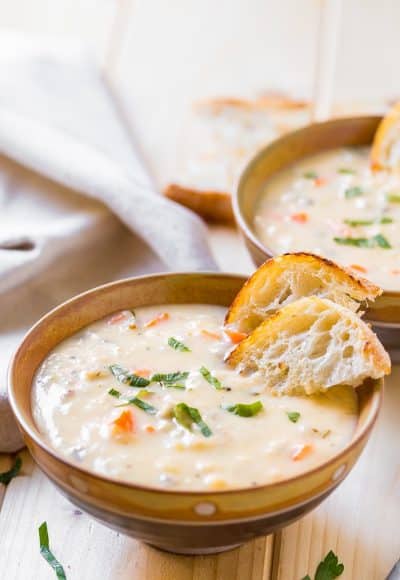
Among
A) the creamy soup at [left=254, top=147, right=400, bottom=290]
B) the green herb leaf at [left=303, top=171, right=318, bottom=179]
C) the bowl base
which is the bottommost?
the bowl base

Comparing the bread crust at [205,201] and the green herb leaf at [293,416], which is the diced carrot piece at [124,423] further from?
the bread crust at [205,201]

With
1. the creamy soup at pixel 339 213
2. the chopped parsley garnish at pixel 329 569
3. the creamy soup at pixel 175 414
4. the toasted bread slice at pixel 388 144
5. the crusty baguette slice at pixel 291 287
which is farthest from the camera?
the toasted bread slice at pixel 388 144

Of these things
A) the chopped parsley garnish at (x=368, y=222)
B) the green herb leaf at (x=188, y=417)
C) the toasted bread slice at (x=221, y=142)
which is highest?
the green herb leaf at (x=188, y=417)

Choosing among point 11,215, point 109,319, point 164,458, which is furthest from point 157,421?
point 11,215

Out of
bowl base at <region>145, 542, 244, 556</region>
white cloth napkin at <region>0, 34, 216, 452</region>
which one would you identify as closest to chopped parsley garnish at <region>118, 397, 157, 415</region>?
bowl base at <region>145, 542, 244, 556</region>

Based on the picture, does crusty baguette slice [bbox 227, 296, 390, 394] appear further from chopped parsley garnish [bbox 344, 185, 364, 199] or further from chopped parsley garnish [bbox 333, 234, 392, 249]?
chopped parsley garnish [bbox 344, 185, 364, 199]

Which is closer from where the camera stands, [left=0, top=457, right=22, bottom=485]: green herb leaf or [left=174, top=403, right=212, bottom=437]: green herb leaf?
[left=174, top=403, right=212, bottom=437]: green herb leaf

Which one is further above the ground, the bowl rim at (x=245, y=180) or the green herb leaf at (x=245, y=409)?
the green herb leaf at (x=245, y=409)

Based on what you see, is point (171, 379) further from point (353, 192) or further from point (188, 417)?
point (353, 192)

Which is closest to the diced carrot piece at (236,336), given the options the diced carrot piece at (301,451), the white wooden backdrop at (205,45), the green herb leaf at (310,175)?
the diced carrot piece at (301,451)
